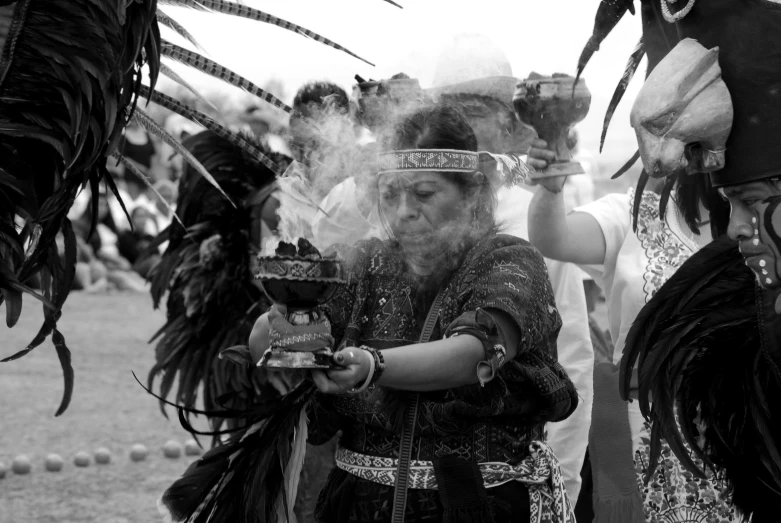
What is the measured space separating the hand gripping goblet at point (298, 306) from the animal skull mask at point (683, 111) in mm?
698

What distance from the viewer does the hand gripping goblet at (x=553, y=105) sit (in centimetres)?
259

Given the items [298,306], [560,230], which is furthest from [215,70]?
[560,230]

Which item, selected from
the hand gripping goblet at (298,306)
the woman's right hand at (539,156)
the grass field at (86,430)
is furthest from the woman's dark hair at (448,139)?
the grass field at (86,430)

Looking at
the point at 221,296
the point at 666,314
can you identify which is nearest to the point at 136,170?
the point at 666,314

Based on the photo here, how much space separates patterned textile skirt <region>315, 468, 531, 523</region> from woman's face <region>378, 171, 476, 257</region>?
577 mm

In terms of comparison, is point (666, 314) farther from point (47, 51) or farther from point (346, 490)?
point (47, 51)

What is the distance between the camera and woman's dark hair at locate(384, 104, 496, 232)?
8.79 feet

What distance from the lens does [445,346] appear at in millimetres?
2389

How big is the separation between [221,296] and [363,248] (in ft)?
6.97

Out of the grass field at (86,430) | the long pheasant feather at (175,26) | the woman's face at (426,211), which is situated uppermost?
the long pheasant feather at (175,26)

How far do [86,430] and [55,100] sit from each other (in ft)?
19.1

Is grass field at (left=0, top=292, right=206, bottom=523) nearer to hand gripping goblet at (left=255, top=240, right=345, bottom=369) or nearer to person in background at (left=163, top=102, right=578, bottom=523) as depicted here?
person in background at (left=163, top=102, right=578, bottom=523)

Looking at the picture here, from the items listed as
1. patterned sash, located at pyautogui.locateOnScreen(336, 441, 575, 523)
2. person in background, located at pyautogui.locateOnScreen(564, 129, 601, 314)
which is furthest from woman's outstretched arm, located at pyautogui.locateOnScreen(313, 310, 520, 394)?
person in background, located at pyautogui.locateOnScreen(564, 129, 601, 314)

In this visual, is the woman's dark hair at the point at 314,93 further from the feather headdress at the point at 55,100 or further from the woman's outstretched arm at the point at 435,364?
the woman's outstretched arm at the point at 435,364
